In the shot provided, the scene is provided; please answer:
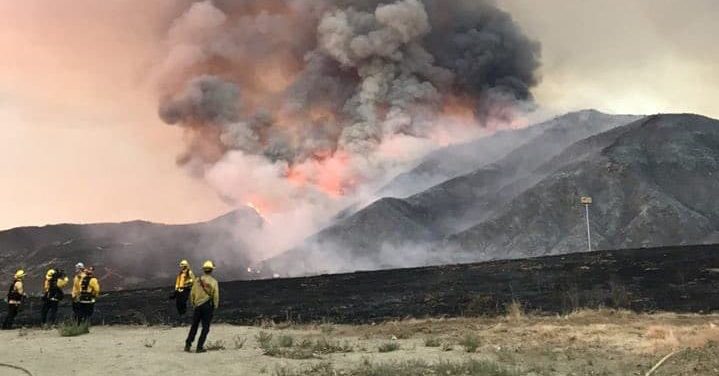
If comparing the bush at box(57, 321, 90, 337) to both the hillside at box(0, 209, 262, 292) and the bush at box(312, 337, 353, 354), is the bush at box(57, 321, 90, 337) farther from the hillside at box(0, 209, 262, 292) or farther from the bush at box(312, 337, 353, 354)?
the hillside at box(0, 209, 262, 292)

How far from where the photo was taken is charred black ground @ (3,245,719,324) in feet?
82.6

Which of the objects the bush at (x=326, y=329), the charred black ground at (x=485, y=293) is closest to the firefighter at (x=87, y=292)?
the bush at (x=326, y=329)

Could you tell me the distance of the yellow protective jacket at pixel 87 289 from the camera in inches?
685

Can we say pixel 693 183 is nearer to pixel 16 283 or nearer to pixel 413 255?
pixel 413 255

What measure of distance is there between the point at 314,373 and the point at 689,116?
390 feet

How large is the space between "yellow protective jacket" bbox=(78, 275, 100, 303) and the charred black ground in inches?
304

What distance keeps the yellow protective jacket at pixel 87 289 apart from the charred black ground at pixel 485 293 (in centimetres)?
772

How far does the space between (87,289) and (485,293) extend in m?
20.6

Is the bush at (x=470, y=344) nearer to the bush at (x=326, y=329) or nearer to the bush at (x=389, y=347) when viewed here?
the bush at (x=389, y=347)

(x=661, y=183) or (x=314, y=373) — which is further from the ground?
(x=661, y=183)

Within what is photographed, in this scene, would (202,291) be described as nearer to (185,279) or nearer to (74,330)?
(185,279)

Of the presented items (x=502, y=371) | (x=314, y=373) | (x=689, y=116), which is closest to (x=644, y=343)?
(x=502, y=371)

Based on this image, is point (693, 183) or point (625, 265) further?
point (693, 183)

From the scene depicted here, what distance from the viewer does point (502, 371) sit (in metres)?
10.6
